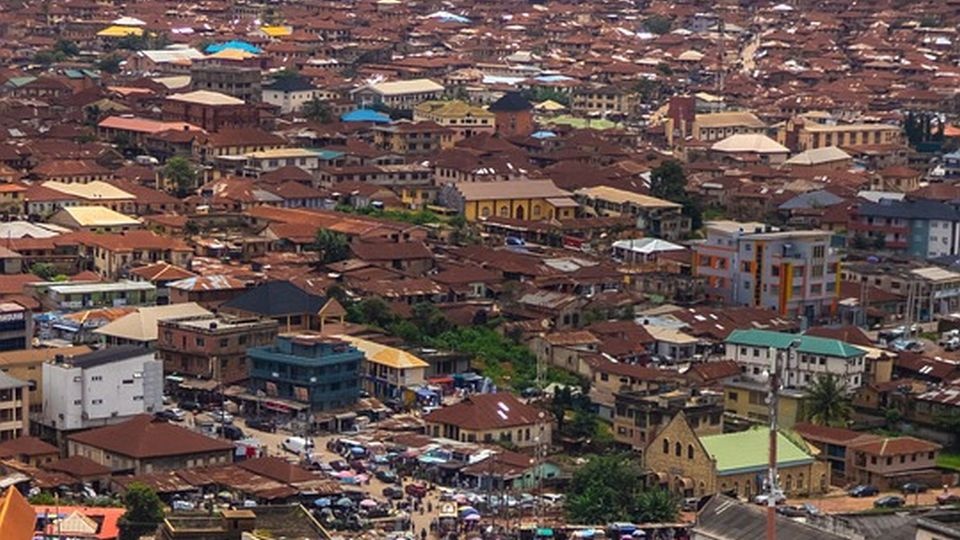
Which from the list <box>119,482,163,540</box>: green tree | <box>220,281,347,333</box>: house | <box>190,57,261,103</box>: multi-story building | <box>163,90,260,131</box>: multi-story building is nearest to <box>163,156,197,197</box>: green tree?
<box>163,90,260,131</box>: multi-story building

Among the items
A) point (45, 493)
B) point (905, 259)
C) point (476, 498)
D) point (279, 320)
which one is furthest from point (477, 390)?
Result: point (905, 259)

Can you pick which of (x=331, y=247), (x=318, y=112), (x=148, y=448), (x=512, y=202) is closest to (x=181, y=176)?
(x=512, y=202)

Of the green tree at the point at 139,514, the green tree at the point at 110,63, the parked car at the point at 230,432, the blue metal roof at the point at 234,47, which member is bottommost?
the blue metal roof at the point at 234,47

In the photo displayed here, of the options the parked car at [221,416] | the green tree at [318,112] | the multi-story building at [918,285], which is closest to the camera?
→ the parked car at [221,416]

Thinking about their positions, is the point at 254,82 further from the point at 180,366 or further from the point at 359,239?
the point at 180,366

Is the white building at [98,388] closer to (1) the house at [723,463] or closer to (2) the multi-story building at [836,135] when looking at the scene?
(1) the house at [723,463]

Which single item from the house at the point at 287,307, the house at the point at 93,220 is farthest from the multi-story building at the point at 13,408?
the house at the point at 93,220

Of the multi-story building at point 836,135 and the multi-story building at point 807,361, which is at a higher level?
the multi-story building at point 807,361
